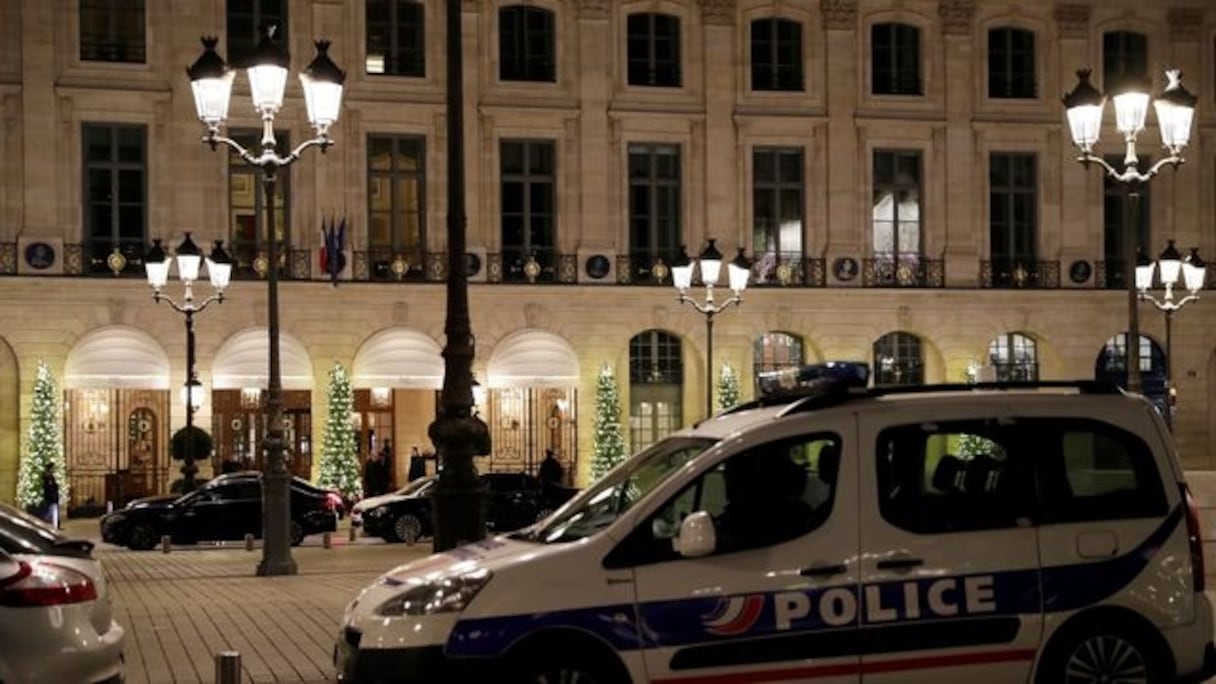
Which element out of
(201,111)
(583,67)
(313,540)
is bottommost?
→ (313,540)

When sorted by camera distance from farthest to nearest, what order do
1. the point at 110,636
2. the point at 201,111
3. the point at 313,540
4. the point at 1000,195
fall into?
the point at 1000,195, the point at 313,540, the point at 201,111, the point at 110,636

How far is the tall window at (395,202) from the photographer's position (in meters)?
41.0

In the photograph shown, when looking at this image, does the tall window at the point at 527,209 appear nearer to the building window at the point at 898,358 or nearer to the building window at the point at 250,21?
the building window at the point at 250,21

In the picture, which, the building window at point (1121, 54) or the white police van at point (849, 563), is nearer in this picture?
the white police van at point (849, 563)

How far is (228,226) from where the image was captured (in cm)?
3991

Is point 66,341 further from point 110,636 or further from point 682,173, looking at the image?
point 110,636

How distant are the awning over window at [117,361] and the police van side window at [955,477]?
3146cm

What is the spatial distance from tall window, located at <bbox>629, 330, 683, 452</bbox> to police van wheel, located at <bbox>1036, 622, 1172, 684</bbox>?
108 feet

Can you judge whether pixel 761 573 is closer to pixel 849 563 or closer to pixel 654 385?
pixel 849 563

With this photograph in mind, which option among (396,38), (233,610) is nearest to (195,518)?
(233,610)

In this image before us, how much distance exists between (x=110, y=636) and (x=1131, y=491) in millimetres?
5668

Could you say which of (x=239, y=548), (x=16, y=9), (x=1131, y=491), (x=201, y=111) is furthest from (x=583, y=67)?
(x=1131, y=491)

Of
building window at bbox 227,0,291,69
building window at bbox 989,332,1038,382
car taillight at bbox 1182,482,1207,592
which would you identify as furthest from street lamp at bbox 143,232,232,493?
car taillight at bbox 1182,482,1207,592

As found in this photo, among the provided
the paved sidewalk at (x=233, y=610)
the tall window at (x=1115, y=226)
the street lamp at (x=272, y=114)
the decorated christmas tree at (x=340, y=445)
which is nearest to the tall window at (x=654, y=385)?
the decorated christmas tree at (x=340, y=445)
